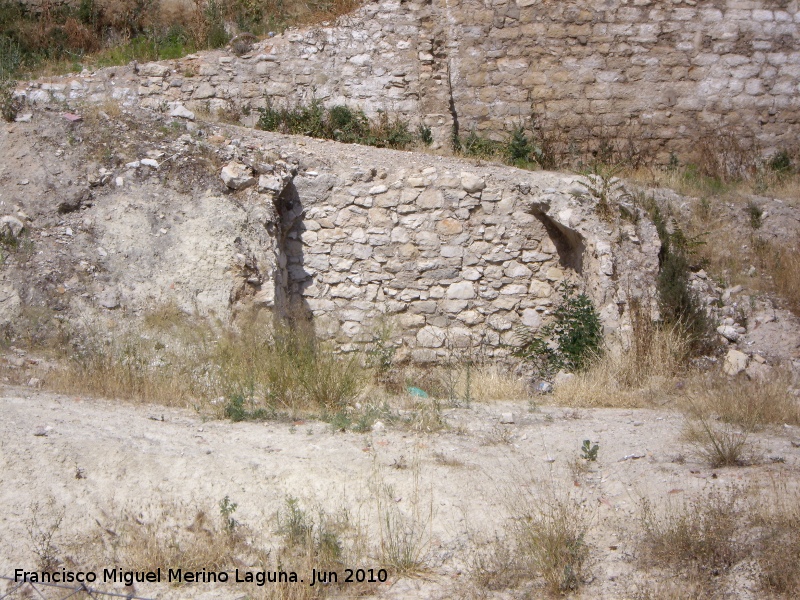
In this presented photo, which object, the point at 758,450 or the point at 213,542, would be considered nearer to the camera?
the point at 213,542

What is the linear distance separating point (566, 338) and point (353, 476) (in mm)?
3674

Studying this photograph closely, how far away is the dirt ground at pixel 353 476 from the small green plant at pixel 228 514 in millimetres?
58

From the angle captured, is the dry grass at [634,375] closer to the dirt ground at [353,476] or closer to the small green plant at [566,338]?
the small green plant at [566,338]

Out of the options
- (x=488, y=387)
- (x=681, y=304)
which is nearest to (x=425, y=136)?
(x=681, y=304)

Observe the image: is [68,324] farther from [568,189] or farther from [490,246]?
[568,189]

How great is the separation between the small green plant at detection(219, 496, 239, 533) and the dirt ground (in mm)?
58

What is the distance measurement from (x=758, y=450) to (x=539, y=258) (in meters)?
3.72

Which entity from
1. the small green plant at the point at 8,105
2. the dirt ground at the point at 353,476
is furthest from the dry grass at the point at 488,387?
the small green plant at the point at 8,105

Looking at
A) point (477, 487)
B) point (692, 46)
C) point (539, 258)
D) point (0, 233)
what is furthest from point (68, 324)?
point (692, 46)

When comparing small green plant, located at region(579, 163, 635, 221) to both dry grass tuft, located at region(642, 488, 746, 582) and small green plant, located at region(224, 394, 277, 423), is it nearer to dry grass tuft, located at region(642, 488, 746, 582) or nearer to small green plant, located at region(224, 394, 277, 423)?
small green plant, located at region(224, 394, 277, 423)

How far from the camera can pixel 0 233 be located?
7.14 metres

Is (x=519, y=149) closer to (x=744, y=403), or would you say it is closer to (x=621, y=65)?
(x=621, y=65)

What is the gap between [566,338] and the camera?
7.64 metres

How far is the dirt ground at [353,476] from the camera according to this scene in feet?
12.9
